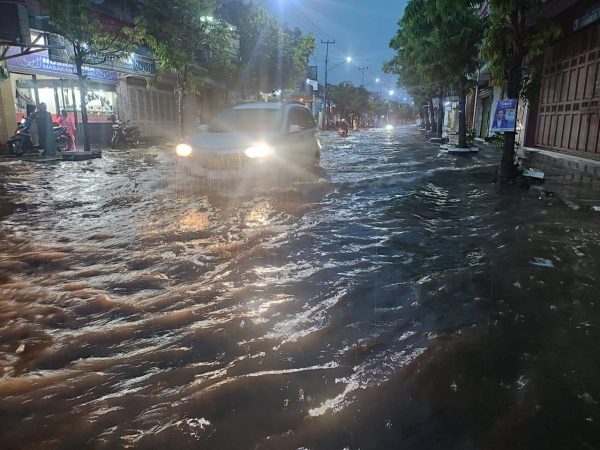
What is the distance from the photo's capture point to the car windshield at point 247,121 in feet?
30.6

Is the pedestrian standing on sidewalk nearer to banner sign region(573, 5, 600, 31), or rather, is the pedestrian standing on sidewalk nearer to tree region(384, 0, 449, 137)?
tree region(384, 0, 449, 137)

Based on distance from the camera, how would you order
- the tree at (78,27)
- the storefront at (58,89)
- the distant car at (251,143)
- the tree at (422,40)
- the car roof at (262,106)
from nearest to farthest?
the distant car at (251,143) → the car roof at (262,106) → the tree at (422,40) → the tree at (78,27) → the storefront at (58,89)

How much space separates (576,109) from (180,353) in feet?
49.6

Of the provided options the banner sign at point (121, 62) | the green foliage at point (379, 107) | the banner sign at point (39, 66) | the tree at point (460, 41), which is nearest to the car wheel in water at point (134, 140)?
the banner sign at point (121, 62)

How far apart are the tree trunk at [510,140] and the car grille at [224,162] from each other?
548 centimetres

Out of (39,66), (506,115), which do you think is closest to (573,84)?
(506,115)

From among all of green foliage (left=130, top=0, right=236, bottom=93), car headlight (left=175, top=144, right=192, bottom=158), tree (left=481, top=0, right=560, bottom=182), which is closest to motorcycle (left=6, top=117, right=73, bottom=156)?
green foliage (left=130, top=0, right=236, bottom=93)

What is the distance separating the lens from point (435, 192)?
360 inches

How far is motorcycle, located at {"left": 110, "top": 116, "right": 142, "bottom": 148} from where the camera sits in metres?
20.5

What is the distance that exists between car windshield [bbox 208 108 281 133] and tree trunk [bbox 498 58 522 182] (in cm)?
469

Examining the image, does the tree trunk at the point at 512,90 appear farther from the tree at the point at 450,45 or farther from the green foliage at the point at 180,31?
the green foliage at the point at 180,31

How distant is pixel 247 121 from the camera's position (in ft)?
31.7

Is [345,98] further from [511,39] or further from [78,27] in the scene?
[511,39]

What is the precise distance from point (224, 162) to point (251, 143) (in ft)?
2.08
